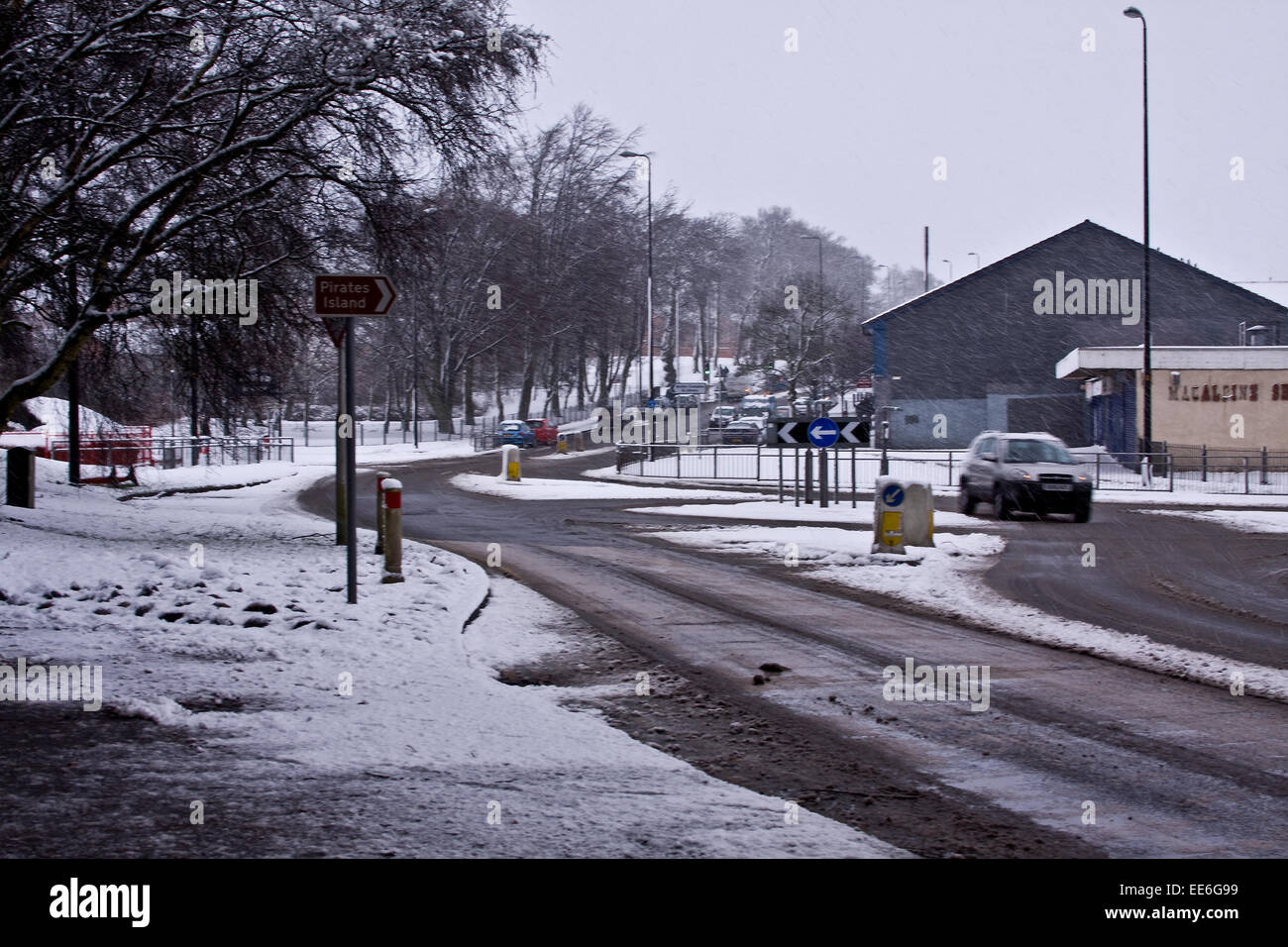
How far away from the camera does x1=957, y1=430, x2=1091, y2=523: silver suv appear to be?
75.7 feet

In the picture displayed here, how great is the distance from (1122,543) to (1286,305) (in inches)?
1627

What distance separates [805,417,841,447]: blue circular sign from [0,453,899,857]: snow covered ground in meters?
8.74

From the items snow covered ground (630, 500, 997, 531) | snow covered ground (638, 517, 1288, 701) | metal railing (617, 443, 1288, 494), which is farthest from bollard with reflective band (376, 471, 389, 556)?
metal railing (617, 443, 1288, 494)

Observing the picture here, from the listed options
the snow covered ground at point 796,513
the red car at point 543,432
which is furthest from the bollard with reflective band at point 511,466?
the red car at point 543,432

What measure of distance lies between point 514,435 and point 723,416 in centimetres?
1257

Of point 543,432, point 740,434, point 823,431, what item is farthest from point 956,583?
point 543,432

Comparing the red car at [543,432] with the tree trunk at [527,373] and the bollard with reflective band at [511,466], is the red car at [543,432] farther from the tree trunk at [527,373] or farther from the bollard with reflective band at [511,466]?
the bollard with reflective band at [511,466]

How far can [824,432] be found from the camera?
2152 centimetres

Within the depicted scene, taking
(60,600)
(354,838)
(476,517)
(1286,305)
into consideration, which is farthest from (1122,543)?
(1286,305)

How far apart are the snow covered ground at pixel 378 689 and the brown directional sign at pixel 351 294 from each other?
2.56 m

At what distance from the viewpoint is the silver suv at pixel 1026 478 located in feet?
75.7

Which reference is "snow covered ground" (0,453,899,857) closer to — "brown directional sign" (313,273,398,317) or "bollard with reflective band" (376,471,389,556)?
"bollard with reflective band" (376,471,389,556)
